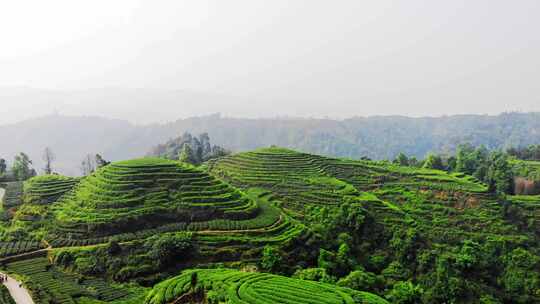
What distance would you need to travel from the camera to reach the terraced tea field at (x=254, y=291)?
20391 millimetres

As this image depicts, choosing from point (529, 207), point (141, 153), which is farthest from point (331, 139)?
point (529, 207)

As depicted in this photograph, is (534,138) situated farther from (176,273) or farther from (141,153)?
(176,273)

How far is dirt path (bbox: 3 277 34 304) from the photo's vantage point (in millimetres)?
24703

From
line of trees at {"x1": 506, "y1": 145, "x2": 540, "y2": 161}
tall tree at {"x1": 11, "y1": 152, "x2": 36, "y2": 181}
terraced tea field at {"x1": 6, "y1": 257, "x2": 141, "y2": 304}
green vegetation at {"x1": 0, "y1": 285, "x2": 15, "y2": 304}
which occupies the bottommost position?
terraced tea field at {"x1": 6, "y1": 257, "x2": 141, "y2": 304}

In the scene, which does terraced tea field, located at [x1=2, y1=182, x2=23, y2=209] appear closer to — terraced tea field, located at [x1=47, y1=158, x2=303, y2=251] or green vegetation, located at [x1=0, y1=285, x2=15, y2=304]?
terraced tea field, located at [x1=47, y1=158, x2=303, y2=251]

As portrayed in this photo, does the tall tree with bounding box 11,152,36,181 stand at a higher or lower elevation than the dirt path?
higher

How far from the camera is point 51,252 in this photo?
32906 mm

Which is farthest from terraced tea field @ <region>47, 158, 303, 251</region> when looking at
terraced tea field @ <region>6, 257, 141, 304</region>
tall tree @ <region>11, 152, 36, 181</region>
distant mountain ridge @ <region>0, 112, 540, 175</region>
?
distant mountain ridge @ <region>0, 112, 540, 175</region>

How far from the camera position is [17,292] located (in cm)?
2578

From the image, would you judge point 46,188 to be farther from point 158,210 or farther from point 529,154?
point 529,154

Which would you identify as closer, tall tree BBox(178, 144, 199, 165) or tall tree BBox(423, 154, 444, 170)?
tall tree BBox(178, 144, 199, 165)

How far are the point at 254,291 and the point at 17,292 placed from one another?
17.6m

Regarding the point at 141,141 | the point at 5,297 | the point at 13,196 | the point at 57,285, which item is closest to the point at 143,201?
the point at 57,285

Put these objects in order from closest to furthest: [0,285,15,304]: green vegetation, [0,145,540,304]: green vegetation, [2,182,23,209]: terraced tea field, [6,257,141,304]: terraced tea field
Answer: [0,285,15,304]: green vegetation < [6,257,141,304]: terraced tea field < [0,145,540,304]: green vegetation < [2,182,23,209]: terraced tea field
